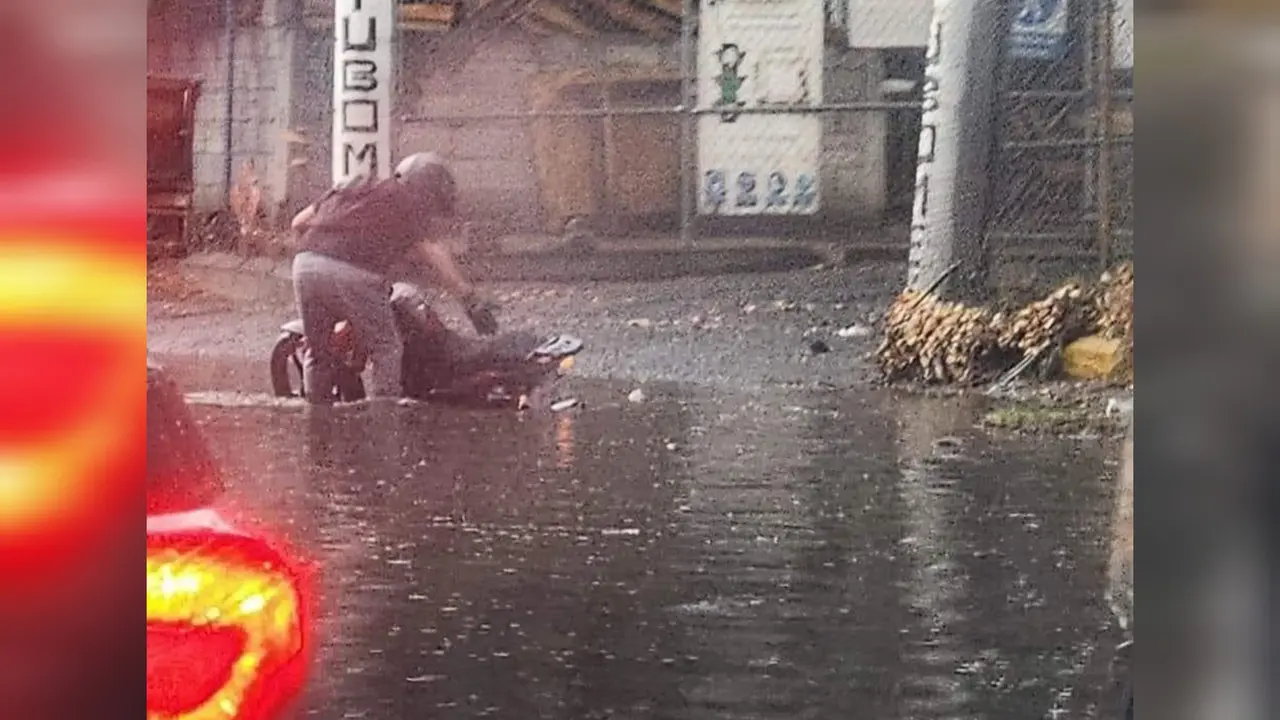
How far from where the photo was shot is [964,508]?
4.20 ft

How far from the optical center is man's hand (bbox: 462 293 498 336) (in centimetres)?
132

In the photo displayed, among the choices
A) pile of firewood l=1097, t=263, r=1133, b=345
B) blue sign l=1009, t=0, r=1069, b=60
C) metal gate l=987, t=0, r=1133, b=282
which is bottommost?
pile of firewood l=1097, t=263, r=1133, b=345

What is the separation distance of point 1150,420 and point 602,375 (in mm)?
595

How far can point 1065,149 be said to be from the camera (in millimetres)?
1272

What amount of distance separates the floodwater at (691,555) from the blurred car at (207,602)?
0.09 ft

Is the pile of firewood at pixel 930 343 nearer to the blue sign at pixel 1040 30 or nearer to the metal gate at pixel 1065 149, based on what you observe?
the metal gate at pixel 1065 149

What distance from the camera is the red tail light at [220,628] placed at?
131 cm

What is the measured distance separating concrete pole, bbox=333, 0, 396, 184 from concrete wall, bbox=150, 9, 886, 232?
0.01 meters

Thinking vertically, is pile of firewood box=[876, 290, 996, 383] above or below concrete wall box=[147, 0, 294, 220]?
below

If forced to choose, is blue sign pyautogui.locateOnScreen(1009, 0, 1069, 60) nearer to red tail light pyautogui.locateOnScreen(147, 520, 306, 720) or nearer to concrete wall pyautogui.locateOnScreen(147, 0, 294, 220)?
concrete wall pyautogui.locateOnScreen(147, 0, 294, 220)

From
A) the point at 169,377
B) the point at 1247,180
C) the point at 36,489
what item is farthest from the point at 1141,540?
the point at 36,489

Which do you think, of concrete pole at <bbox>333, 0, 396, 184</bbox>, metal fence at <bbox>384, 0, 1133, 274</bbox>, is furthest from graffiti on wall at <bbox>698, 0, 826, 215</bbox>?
concrete pole at <bbox>333, 0, 396, 184</bbox>

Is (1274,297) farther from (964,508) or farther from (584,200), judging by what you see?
(584,200)

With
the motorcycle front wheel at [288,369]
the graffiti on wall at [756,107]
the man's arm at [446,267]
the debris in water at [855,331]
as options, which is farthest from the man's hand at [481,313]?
the debris in water at [855,331]
